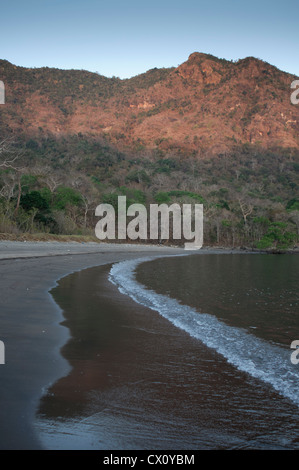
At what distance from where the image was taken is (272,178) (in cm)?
8456

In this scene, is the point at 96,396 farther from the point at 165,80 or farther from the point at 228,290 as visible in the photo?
the point at 165,80

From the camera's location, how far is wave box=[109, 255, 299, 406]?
12.7 feet

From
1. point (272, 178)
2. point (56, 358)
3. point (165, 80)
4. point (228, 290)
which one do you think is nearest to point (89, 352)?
point (56, 358)

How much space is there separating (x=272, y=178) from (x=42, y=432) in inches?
3469

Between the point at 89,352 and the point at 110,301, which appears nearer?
the point at 89,352

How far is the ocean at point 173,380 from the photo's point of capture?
103 inches

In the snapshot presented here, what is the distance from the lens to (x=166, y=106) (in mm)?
118000

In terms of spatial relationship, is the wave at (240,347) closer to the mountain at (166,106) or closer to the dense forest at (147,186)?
the dense forest at (147,186)

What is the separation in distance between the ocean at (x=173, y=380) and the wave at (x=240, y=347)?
0.04 ft

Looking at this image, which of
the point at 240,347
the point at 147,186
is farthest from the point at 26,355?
the point at 147,186

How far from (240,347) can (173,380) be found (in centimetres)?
166

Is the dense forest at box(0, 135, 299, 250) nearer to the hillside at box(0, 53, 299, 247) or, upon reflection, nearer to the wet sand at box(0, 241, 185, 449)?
the hillside at box(0, 53, 299, 247)

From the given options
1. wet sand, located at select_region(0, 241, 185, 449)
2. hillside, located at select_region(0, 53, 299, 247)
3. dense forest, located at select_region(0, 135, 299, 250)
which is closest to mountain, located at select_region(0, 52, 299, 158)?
hillside, located at select_region(0, 53, 299, 247)

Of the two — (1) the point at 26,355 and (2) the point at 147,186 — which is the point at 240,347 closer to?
(1) the point at 26,355
